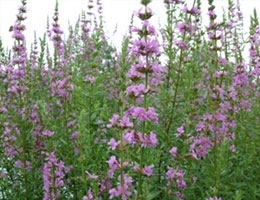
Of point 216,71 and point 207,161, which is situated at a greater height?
point 216,71

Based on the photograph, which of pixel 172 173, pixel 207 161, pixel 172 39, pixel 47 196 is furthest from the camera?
pixel 172 39

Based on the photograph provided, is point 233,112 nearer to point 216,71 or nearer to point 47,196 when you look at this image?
point 216,71

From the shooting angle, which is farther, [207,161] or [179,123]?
[179,123]

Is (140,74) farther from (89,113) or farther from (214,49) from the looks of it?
(214,49)

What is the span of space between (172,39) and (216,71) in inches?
30.5

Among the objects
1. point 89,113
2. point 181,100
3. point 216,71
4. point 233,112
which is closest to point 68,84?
point 89,113


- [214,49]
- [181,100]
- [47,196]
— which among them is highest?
[214,49]

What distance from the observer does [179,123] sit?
473 centimetres

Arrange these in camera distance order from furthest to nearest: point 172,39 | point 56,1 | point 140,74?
point 56,1
point 172,39
point 140,74

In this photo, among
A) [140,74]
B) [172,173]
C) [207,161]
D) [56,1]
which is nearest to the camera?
[140,74]

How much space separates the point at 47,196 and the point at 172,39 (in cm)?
265

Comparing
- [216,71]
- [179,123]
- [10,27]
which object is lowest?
[179,123]

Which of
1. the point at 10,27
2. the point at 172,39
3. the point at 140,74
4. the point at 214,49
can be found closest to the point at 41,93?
the point at 10,27

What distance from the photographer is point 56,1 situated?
6.21 m
